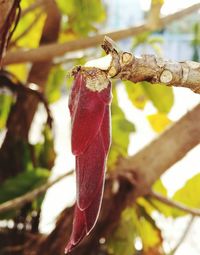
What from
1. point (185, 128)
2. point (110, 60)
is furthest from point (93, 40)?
point (110, 60)

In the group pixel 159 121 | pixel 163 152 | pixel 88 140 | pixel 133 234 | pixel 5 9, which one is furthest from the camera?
pixel 159 121

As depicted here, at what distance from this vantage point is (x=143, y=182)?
78cm

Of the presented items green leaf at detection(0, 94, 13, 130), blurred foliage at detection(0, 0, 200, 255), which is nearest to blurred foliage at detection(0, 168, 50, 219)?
blurred foliage at detection(0, 0, 200, 255)

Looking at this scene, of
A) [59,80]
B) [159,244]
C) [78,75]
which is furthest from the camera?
[59,80]

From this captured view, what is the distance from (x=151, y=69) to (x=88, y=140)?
0.16 ft

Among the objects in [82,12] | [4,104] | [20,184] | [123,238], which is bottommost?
[123,238]

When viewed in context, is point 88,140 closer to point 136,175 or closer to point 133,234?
point 136,175

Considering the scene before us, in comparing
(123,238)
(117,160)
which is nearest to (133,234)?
(123,238)

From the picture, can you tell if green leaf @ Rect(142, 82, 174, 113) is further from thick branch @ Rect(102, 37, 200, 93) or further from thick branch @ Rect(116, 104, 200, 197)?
thick branch @ Rect(102, 37, 200, 93)

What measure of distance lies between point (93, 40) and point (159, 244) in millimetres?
353

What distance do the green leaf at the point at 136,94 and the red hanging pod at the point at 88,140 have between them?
701 millimetres

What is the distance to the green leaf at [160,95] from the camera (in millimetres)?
920

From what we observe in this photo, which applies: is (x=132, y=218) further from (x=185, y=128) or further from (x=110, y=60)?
(x=110, y=60)

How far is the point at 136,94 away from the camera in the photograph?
1034 mm
